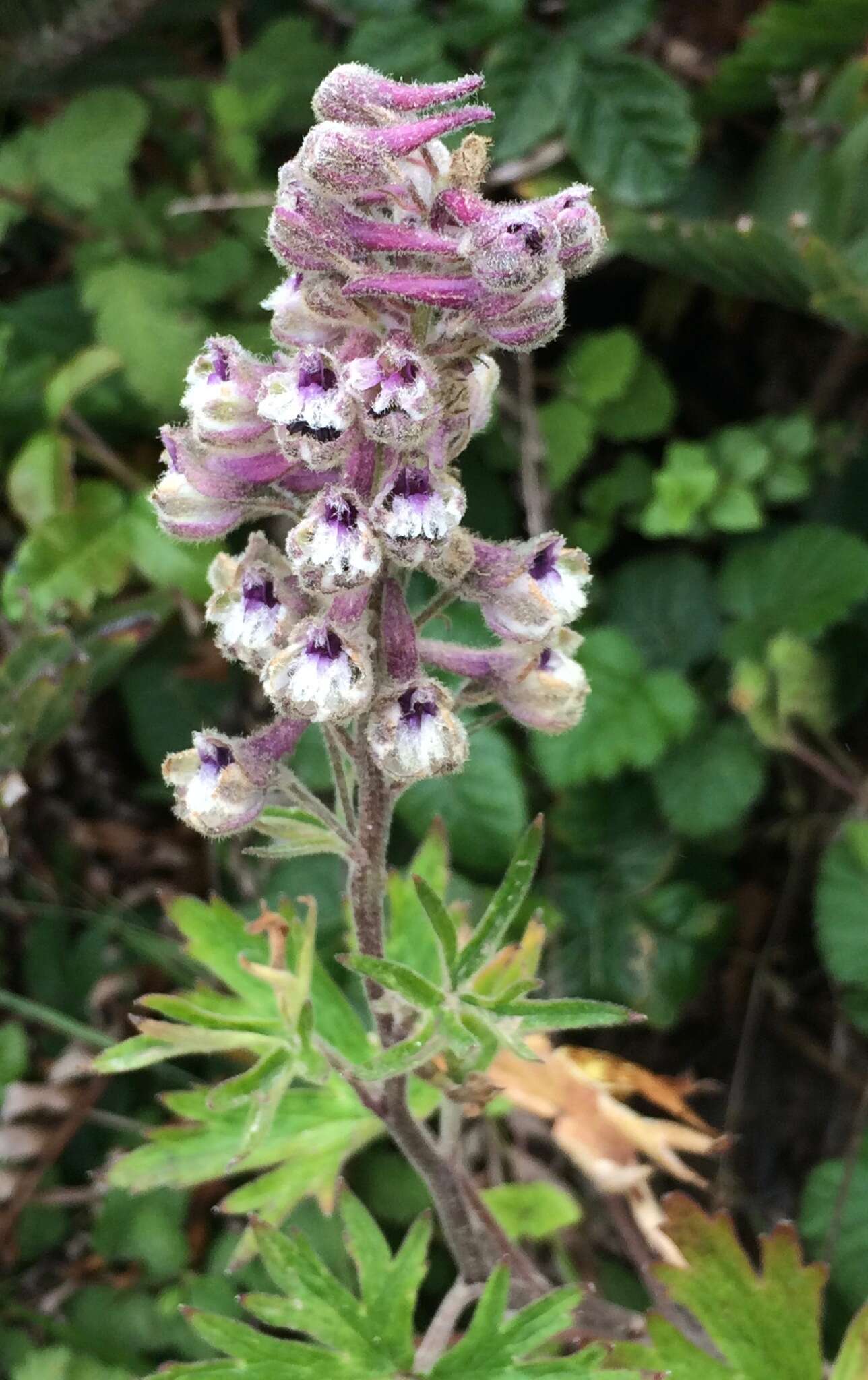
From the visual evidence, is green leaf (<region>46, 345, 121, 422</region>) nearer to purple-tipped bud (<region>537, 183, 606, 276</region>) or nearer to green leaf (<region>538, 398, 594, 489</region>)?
green leaf (<region>538, 398, 594, 489</region>)

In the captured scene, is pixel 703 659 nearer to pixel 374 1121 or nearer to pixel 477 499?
pixel 477 499

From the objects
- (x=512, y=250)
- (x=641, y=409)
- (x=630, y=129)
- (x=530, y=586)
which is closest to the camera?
(x=512, y=250)

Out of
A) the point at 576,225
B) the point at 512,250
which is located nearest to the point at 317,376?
the point at 512,250

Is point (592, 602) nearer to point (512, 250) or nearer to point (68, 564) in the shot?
point (68, 564)

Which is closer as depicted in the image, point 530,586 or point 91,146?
point 530,586

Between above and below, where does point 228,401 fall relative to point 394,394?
below

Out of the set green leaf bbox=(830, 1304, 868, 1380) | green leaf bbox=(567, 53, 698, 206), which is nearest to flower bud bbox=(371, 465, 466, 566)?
green leaf bbox=(830, 1304, 868, 1380)
